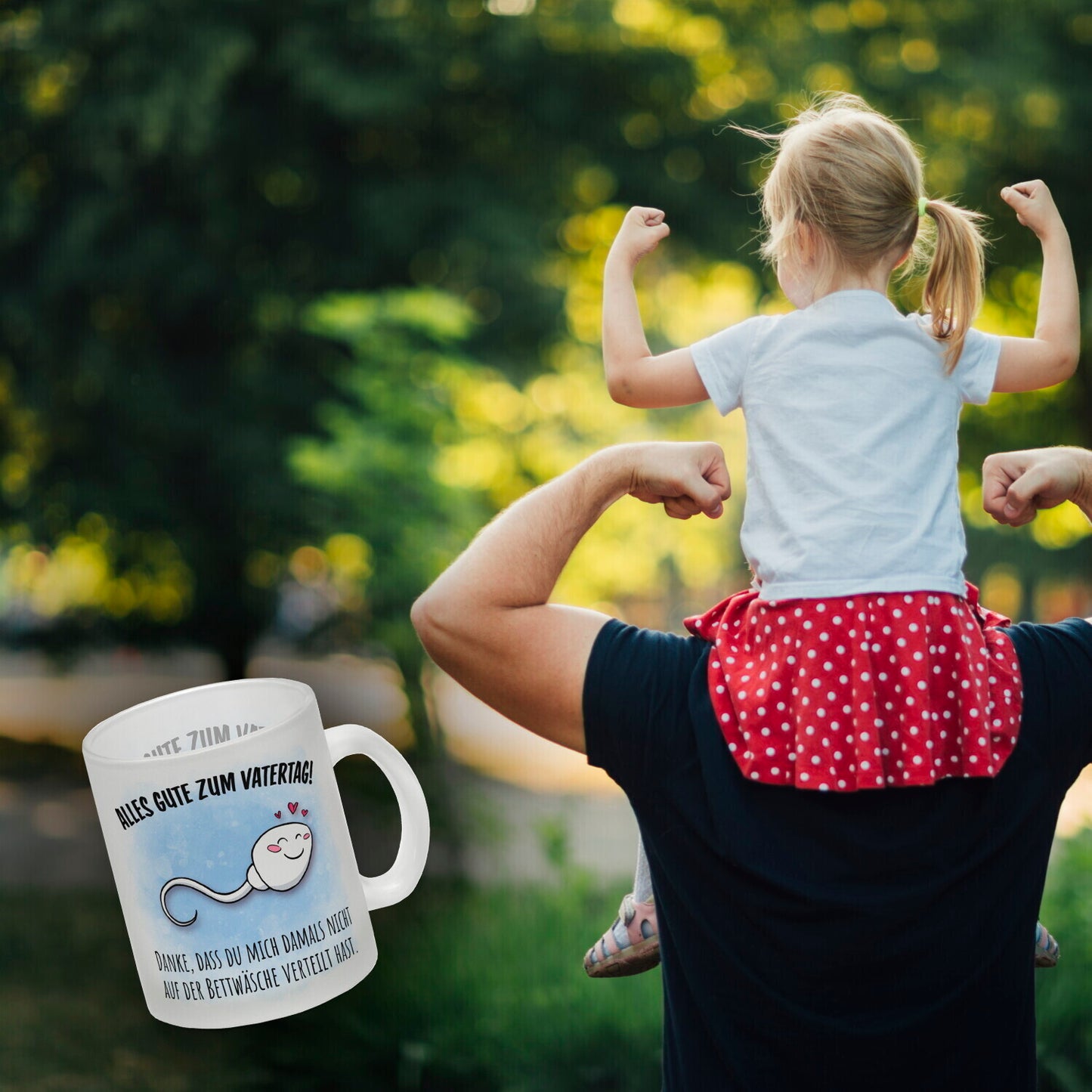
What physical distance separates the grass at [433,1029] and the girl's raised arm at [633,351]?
2.65 meters

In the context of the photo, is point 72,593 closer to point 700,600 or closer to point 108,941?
point 108,941

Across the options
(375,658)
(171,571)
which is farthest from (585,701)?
A: (171,571)

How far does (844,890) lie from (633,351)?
0.69 meters

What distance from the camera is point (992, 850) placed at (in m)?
1.38

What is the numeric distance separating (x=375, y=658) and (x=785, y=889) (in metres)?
5.09

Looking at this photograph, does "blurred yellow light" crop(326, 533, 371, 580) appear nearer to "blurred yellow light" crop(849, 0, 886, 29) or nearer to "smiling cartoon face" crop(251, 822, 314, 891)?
"blurred yellow light" crop(849, 0, 886, 29)

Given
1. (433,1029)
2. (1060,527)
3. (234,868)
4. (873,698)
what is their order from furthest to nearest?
(1060,527) < (433,1029) < (873,698) < (234,868)

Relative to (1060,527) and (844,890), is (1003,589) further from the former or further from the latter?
A: (844,890)

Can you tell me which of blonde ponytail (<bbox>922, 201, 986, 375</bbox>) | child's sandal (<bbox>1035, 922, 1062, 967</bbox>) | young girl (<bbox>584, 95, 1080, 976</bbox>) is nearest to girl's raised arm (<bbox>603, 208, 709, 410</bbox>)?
young girl (<bbox>584, 95, 1080, 976</bbox>)

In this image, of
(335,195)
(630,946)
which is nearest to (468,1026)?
(630,946)

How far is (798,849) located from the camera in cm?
A: 138

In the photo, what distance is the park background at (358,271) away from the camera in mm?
5941

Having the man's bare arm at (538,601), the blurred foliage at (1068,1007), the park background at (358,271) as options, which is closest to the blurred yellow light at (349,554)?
the park background at (358,271)

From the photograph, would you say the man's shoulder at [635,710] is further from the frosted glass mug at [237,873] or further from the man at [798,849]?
the frosted glass mug at [237,873]
